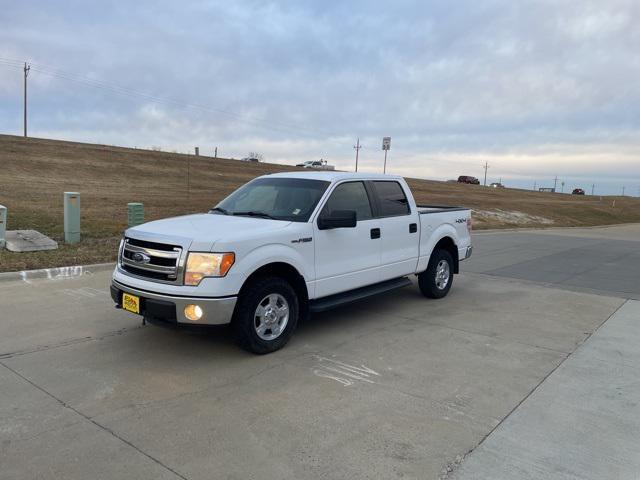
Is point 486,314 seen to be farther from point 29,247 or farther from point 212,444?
point 29,247

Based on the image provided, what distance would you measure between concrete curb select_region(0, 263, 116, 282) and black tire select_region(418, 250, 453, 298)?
5368mm

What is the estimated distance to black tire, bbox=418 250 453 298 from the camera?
24.6 feet

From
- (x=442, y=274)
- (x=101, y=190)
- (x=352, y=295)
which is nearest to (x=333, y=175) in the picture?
(x=352, y=295)

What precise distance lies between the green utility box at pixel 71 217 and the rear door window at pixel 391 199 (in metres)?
6.59

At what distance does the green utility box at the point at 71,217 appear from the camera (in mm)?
10148

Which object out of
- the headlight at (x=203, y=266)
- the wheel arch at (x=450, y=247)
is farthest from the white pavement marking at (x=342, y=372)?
the wheel arch at (x=450, y=247)

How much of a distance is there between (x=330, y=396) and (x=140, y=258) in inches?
87.3

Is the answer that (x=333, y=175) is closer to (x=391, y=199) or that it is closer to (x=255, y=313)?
(x=391, y=199)

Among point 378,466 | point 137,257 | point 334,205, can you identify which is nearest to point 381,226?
point 334,205

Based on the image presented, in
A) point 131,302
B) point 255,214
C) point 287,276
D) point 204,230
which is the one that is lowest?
point 131,302

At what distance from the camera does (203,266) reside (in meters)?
4.59

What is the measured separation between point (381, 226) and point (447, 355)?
186cm

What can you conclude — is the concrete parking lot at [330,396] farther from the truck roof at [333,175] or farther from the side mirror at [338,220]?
the truck roof at [333,175]

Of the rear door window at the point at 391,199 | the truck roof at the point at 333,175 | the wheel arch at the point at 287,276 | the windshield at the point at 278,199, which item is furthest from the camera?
the rear door window at the point at 391,199
